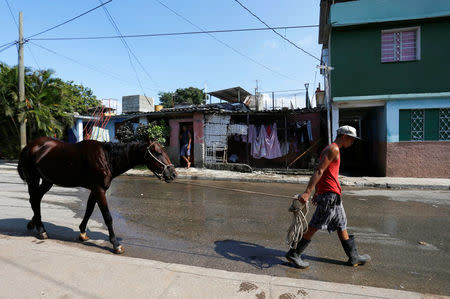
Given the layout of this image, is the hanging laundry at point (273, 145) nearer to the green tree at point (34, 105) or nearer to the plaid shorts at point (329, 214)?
the plaid shorts at point (329, 214)

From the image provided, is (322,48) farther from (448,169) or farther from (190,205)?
(190,205)

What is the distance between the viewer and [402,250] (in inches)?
150

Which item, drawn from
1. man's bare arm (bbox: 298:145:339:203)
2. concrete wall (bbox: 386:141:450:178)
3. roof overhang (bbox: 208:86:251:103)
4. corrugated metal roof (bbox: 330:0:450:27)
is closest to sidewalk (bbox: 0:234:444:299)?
man's bare arm (bbox: 298:145:339:203)

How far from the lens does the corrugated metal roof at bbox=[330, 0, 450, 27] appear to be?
1037cm

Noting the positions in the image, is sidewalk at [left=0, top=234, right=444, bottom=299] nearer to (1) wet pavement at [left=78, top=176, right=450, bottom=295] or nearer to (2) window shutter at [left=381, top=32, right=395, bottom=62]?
(1) wet pavement at [left=78, top=176, right=450, bottom=295]

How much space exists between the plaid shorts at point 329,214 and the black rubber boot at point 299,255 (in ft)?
0.85

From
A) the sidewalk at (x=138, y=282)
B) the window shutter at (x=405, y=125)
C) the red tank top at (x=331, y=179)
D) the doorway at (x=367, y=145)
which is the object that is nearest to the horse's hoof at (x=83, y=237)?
the sidewalk at (x=138, y=282)

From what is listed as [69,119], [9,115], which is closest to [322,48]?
[69,119]

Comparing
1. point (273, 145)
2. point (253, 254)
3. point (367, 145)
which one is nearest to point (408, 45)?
point (367, 145)

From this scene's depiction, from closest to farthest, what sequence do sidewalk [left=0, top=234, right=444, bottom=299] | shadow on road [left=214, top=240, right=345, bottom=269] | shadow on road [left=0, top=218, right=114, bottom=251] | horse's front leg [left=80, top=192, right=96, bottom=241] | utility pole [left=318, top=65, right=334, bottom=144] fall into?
sidewalk [left=0, top=234, right=444, bottom=299] → shadow on road [left=214, top=240, right=345, bottom=269] → horse's front leg [left=80, top=192, right=96, bottom=241] → shadow on road [left=0, top=218, right=114, bottom=251] → utility pole [left=318, top=65, right=334, bottom=144]

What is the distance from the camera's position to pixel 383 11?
1080cm

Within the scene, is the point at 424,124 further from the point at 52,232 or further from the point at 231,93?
the point at 52,232

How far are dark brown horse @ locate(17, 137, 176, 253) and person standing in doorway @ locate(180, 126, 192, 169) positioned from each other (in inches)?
384

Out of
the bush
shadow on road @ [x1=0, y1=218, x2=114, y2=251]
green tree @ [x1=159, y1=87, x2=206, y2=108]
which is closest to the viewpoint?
shadow on road @ [x1=0, y1=218, x2=114, y2=251]
